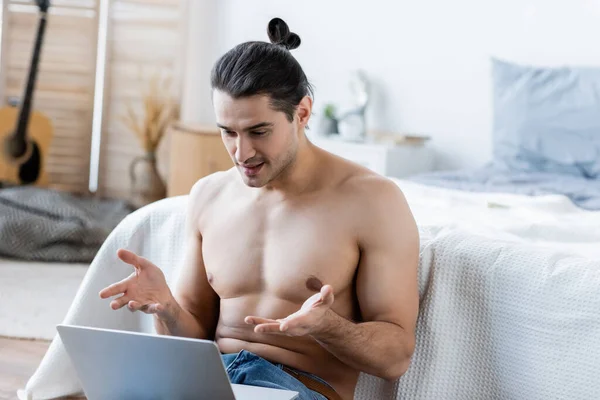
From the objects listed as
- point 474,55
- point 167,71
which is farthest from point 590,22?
point 167,71

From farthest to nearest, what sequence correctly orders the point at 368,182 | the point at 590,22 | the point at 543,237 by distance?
1. the point at 590,22
2. the point at 543,237
3. the point at 368,182

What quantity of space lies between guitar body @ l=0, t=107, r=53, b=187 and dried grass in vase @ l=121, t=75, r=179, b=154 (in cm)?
41

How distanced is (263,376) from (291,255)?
0.22 m

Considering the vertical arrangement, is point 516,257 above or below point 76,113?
above

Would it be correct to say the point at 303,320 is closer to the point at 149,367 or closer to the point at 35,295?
the point at 149,367

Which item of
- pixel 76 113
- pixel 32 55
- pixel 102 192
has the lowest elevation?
pixel 102 192

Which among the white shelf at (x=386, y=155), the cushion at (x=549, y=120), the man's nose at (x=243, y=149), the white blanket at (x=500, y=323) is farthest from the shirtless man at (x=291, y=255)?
the white shelf at (x=386, y=155)

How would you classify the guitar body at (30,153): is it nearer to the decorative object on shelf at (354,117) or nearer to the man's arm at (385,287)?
the decorative object on shelf at (354,117)

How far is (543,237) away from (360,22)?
7.78 feet

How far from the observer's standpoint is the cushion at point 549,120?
3281 mm

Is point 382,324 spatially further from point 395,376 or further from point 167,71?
point 167,71

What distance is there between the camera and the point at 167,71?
4.83 meters

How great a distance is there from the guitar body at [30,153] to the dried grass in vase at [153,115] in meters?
0.41

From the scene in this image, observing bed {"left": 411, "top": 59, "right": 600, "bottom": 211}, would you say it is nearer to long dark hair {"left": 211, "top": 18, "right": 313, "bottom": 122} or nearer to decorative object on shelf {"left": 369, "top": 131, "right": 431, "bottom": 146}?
decorative object on shelf {"left": 369, "top": 131, "right": 431, "bottom": 146}
